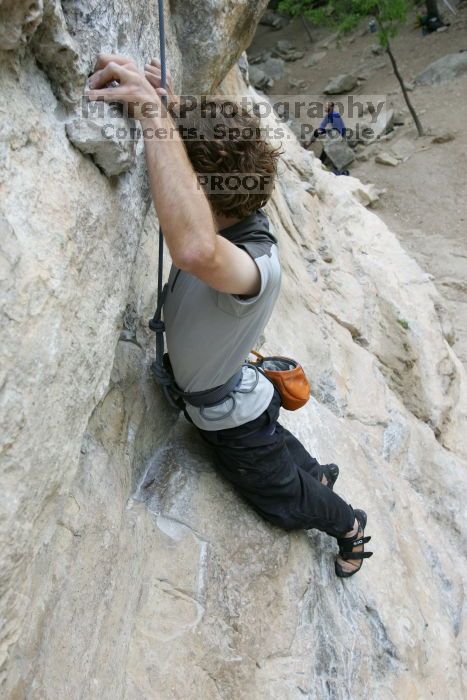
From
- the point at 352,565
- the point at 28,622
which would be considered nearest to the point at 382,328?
the point at 352,565

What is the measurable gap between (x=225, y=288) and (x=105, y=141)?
617 millimetres

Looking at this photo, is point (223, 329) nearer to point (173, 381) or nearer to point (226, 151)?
point (173, 381)

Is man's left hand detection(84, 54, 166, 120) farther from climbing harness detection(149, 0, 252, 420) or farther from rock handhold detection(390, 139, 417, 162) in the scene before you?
rock handhold detection(390, 139, 417, 162)

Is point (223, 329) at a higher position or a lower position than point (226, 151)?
lower

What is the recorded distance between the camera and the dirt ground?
1149 cm

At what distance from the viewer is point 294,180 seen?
718cm

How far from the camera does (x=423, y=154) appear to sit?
50.3 ft

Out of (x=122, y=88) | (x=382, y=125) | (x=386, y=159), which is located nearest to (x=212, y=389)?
(x=122, y=88)

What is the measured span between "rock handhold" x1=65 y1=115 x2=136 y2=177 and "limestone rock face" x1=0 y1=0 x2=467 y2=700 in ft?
0.16

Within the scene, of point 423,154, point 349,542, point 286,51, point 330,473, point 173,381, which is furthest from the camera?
point 286,51

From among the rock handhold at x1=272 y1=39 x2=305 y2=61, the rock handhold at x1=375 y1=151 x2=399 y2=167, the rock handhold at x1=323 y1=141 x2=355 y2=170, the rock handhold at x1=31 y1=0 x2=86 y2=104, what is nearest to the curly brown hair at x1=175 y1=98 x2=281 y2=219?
the rock handhold at x1=31 y1=0 x2=86 y2=104

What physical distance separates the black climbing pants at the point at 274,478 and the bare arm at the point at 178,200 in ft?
2.55

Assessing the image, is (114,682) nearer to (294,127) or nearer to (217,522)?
(217,522)

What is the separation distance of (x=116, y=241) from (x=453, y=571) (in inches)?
128
